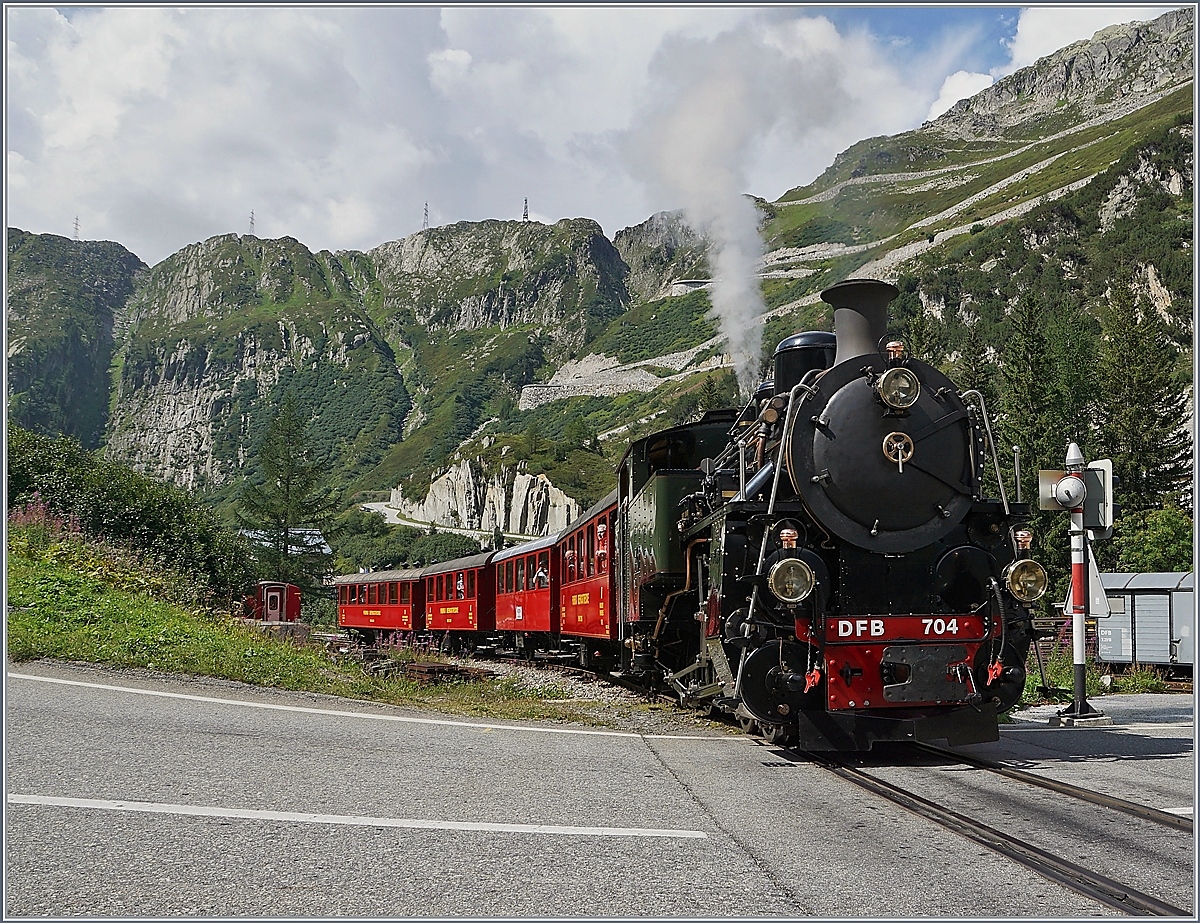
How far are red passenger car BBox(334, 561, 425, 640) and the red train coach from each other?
1094mm

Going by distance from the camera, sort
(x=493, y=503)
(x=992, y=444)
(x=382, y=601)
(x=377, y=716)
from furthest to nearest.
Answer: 1. (x=493, y=503)
2. (x=382, y=601)
3. (x=377, y=716)
4. (x=992, y=444)

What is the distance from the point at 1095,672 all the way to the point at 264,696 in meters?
12.8

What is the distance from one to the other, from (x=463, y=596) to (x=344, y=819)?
22.4 metres

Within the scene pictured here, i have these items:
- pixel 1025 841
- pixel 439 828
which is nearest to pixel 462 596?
pixel 439 828

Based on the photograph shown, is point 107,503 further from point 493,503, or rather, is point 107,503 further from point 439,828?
point 493,503

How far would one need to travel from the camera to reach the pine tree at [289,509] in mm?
60156

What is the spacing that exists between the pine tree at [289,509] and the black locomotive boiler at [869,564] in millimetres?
54058

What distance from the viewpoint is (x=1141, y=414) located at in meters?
49.0

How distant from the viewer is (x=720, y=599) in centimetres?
784

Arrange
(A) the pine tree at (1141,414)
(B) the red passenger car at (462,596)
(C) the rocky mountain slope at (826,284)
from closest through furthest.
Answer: (B) the red passenger car at (462,596)
(A) the pine tree at (1141,414)
(C) the rocky mountain slope at (826,284)

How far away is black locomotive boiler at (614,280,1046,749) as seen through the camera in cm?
752

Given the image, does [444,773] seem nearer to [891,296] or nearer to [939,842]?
[939,842]

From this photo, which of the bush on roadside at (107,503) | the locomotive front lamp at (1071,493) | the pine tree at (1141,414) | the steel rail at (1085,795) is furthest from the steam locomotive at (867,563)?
the pine tree at (1141,414)

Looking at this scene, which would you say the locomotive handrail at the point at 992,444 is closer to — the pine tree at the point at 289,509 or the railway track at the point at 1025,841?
the railway track at the point at 1025,841
